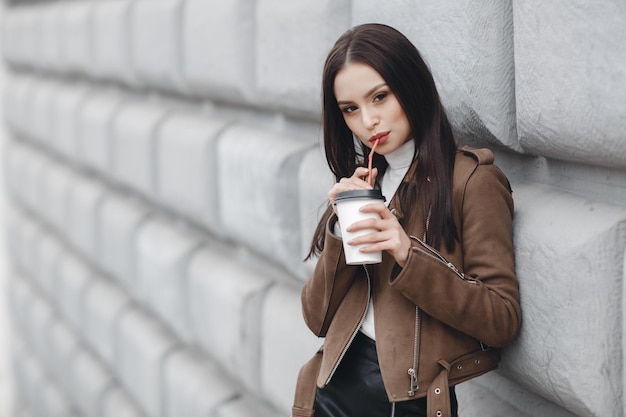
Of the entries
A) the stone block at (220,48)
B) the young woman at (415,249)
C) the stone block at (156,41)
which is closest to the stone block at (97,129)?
the stone block at (156,41)

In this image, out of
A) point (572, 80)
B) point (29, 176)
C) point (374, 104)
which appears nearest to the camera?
point (572, 80)

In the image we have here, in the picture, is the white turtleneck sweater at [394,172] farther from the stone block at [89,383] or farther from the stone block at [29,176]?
the stone block at [29,176]

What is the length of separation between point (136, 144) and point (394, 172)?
1613mm

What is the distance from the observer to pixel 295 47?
1797 mm

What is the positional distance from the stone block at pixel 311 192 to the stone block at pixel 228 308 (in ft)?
0.83

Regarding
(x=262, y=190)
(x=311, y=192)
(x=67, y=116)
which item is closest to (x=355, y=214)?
(x=311, y=192)

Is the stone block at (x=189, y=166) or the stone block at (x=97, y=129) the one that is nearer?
the stone block at (x=189, y=166)

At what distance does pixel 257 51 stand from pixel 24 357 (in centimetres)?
266

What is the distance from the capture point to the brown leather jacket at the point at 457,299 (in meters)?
1.09

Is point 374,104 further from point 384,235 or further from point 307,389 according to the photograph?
point 307,389

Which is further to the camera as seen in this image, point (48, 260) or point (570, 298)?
point (48, 260)

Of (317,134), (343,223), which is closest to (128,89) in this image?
(317,134)

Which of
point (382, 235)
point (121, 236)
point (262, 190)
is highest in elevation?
point (382, 235)

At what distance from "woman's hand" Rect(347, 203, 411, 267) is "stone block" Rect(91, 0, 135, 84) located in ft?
6.04
